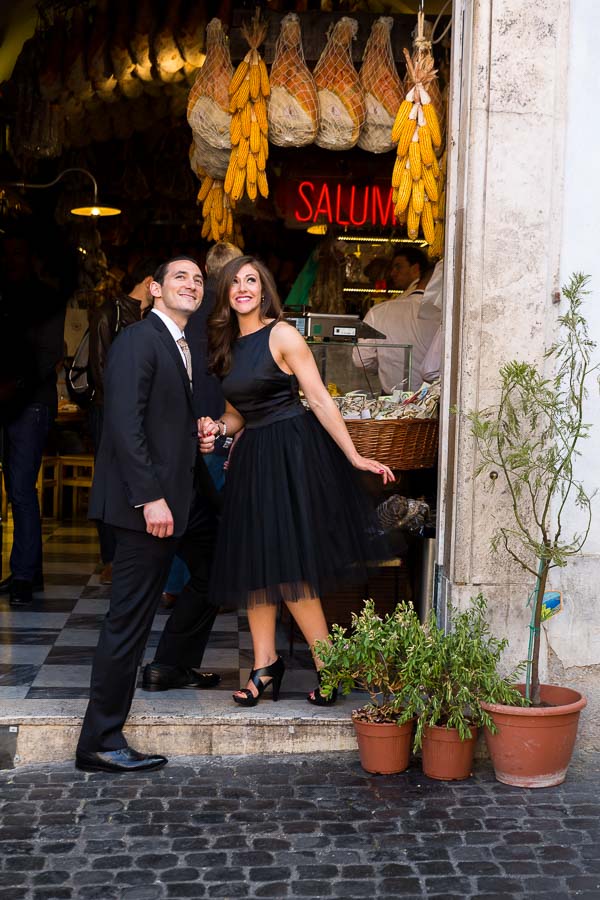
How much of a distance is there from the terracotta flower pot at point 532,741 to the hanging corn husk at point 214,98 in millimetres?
3412

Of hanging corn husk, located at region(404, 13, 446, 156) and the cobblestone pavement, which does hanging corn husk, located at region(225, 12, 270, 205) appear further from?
the cobblestone pavement

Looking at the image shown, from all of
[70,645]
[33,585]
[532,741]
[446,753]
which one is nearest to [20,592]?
[33,585]

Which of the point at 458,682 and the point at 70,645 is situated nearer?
the point at 458,682

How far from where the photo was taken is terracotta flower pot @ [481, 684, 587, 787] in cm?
455

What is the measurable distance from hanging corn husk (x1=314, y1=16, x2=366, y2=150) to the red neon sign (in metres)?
1.26

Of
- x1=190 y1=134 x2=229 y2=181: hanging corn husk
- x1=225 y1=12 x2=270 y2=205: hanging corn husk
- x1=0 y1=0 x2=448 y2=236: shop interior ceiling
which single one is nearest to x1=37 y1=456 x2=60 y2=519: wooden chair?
x1=0 y1=0 x2=448 y2=236: shop interior ceiling

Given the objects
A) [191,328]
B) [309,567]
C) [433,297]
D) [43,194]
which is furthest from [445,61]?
[43,194]

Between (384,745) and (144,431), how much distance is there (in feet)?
5.33

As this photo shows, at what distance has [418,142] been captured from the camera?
226 inches

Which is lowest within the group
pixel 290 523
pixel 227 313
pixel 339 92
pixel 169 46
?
pixel 290 523

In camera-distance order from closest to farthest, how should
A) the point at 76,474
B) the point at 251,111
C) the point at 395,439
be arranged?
1. the point at 395,439
2. the point at 251,111
3. the point at 76,474

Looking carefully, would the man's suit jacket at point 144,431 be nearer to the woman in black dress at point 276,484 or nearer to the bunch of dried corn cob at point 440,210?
the woman in black dress at point 276,484

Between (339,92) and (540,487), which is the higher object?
(339,92)

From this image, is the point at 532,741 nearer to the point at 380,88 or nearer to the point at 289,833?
the point at 289,833
